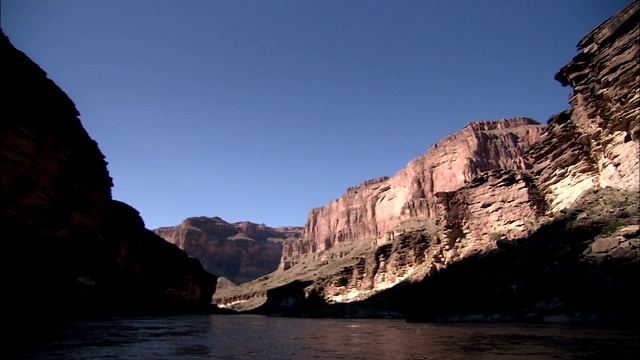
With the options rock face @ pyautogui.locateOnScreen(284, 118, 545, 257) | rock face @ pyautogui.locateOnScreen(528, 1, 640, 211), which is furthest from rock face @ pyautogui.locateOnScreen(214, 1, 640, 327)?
rock face @ pyautogui.locateOnScreen(284, 118, 545, 257)

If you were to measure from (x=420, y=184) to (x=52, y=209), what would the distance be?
13575cm

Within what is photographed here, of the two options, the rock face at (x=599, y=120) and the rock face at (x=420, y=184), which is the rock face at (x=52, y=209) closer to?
the rock face at (x=599, y=120)

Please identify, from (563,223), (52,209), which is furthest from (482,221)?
(52,209)

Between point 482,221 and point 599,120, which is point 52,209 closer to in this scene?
point 599,120

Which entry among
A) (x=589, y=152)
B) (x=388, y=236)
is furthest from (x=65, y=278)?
(x=388, y=236)

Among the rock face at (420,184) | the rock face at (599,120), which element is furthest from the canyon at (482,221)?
the rock face at (420,184)

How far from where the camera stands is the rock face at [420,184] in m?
125

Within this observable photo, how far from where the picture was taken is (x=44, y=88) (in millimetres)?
23344

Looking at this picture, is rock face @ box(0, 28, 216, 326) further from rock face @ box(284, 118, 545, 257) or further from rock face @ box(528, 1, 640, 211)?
rock face @ box(284, 118, 545, 257)

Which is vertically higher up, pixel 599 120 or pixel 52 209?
pixel 599 120

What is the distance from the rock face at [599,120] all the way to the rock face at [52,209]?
29.5 meters

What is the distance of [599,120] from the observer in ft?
70.8

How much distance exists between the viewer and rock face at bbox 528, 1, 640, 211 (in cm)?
1831

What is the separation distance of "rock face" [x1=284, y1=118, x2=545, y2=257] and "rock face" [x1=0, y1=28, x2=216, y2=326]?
10891 centimetres
